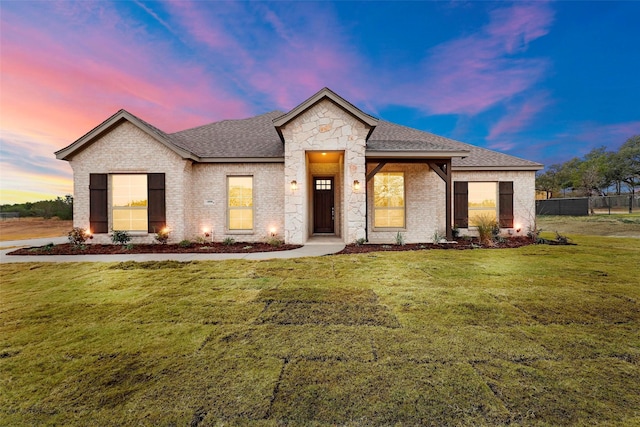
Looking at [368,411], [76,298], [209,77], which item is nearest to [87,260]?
[76,298]

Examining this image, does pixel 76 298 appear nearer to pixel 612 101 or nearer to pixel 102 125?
pixel 102 125

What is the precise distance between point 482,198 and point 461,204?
3.67 ft

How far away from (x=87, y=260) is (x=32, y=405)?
22.3 ft

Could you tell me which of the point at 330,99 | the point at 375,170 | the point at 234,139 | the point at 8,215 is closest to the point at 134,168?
the point at 234,139

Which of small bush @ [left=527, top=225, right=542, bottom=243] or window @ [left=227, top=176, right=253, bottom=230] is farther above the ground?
window @ [left=227, top=176, right=253, bottom=230]

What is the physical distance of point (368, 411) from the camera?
170 cm

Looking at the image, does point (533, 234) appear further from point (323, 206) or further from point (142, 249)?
point (142, 249)

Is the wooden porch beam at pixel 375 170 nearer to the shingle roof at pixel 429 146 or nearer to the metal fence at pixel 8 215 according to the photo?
the shingle roof at pixel 429 146

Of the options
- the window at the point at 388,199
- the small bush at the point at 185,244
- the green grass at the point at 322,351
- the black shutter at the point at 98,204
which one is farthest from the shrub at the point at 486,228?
the black shutter at the point at 98,204

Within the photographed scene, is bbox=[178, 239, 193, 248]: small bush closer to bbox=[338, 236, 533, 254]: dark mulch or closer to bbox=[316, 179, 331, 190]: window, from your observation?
bbox=[338, 236, 533, 254]: dark mulch

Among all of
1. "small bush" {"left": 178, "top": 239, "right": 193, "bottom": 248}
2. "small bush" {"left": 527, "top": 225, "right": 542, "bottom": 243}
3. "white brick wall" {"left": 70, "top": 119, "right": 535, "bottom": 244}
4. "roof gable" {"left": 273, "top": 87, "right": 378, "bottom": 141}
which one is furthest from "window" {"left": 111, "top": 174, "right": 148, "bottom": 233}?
"small bush" {"left": 527, "top": 225, "right": 542, "bottom": 243}

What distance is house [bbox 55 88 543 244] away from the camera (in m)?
9.33

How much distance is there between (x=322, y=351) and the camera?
2.46m

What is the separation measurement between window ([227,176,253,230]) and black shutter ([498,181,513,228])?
1058 centimetres
